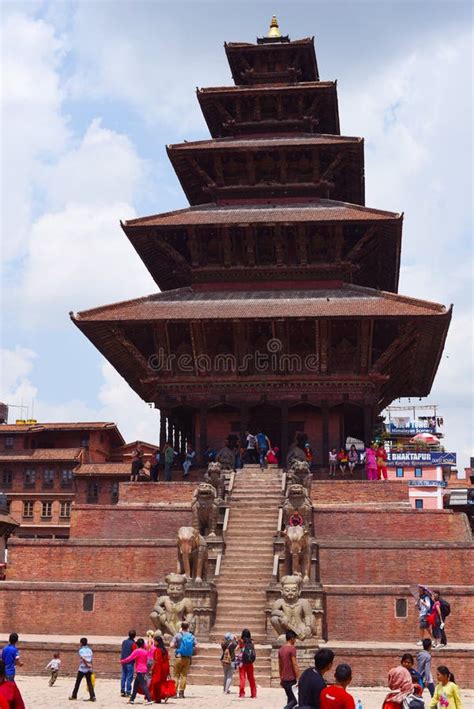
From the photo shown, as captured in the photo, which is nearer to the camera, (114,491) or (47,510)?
(114,491)

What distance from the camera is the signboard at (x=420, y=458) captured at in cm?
8894

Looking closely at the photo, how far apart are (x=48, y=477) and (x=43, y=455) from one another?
1659mm

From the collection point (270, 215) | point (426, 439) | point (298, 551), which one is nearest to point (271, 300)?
point (270, 215)

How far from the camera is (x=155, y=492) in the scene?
29.4 metres

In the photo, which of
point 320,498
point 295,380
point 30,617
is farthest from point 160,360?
point 30,617

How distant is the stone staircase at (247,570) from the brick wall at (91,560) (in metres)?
1.89

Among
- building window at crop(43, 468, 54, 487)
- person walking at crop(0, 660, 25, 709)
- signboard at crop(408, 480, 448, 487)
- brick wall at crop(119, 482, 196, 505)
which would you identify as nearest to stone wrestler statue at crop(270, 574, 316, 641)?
brick wall at crop(119, 482, 196, 505)

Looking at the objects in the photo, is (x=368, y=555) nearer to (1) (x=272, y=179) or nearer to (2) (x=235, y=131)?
(1) (x=272, y=179)

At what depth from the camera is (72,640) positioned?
896 inches

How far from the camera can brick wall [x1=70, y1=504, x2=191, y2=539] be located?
89.7ft

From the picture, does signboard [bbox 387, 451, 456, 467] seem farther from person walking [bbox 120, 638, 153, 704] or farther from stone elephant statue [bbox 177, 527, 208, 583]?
person walking [bbox 120, 638, 153, 704]

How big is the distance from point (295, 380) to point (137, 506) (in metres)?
7.13

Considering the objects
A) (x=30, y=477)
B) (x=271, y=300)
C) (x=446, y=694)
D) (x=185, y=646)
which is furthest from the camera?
(x=30, y=477)

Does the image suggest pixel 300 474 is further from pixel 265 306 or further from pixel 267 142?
pixel 267 142
